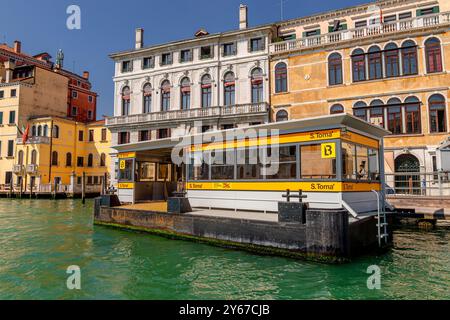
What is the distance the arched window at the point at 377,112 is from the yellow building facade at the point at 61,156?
87.4 ft

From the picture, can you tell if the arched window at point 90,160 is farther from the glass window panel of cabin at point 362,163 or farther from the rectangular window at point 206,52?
the glass window panel of cabin at point 362,163

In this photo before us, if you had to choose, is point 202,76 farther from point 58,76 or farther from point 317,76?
point 58,76

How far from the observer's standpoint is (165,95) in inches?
1193

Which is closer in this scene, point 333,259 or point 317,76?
point 333,259

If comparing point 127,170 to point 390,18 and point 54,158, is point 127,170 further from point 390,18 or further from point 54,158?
point 54,158

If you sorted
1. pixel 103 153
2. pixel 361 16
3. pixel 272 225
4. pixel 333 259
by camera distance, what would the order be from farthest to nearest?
pixel 103 153
pixel 361 16
pixel 272 225
pixel 333 259

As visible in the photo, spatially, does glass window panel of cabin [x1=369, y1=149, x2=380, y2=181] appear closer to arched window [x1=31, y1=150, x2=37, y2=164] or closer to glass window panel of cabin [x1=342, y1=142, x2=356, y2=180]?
glass window panel of cabin [x1=342, y1=142, x2=356, y2=180]

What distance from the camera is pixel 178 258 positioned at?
9.15 meters

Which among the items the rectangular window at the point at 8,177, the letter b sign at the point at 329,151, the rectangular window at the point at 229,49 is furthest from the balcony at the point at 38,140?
the letter b sign at the point at 329,151

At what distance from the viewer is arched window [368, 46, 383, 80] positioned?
73.1ft

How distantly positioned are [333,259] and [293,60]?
2009cm

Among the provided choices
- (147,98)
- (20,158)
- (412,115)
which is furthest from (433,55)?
(20,158)

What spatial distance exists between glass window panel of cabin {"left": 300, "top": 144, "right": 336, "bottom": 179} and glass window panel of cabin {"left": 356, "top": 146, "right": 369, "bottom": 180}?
1113mm
